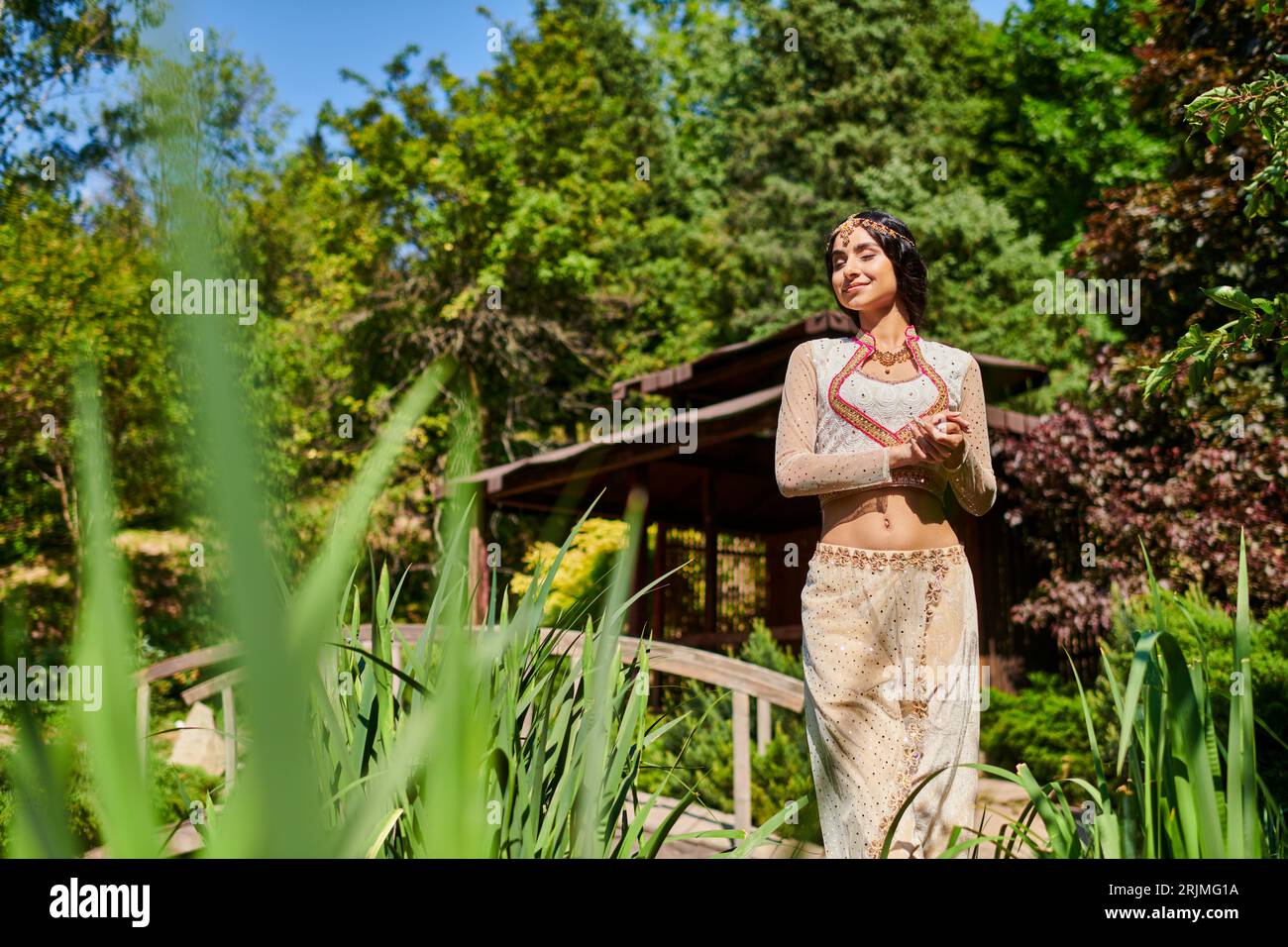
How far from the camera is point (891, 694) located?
99.0 inches

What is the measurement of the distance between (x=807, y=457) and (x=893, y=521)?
27cm

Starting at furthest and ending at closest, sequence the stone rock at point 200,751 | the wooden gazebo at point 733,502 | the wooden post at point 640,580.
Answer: the stone rock at point 200,751 → the wooden post at point 640,580 → the wooden gazebo at point 733,502

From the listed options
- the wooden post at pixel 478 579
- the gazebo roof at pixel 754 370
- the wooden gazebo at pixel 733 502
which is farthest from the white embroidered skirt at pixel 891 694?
the gazebo roof at pixel 754 370

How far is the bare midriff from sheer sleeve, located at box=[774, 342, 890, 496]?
0.07 metres

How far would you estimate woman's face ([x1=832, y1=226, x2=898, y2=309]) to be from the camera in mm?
2801

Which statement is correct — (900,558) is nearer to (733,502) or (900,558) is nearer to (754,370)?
(754,370)

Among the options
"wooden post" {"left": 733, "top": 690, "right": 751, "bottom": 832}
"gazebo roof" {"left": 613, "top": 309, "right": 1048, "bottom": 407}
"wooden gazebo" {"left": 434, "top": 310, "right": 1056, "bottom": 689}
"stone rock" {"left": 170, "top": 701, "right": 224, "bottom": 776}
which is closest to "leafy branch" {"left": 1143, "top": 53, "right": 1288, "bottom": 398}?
"wooden post" {"left": 733, "top": 690, "right": 751, "bottom": 832}

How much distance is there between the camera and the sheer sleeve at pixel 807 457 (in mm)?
2539

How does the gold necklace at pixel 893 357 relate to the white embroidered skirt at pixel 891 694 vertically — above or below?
above

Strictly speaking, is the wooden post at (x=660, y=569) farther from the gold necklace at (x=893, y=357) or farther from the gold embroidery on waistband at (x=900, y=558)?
the gold embroidery on waistband at (x=900, y=558)

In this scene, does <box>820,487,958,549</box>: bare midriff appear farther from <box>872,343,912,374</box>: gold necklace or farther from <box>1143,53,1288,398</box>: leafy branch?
<box>1143,53,1288,398</box>: leafy branch

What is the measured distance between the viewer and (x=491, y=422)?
22.7m

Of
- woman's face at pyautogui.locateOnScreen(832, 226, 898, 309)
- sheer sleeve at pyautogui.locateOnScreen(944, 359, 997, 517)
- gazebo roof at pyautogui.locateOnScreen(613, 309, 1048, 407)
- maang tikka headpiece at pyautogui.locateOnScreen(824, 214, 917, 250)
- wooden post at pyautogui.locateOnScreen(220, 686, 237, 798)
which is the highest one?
gazebo roof at pyautogui.locateOnScreen(613, 309, 1048, 407)
